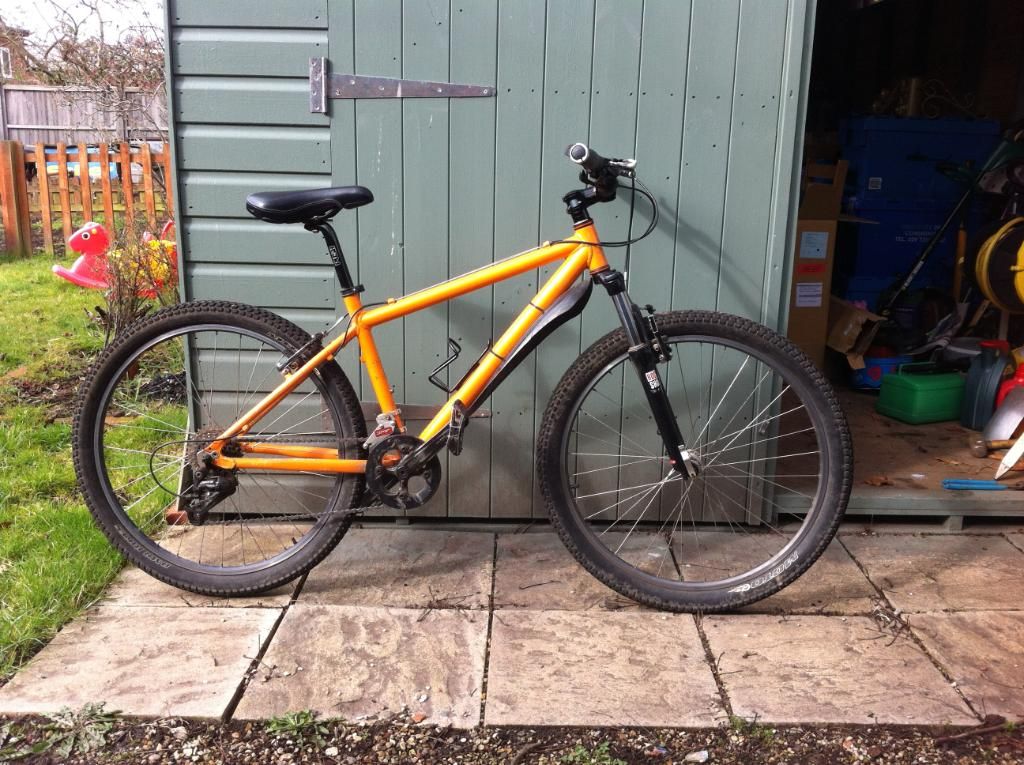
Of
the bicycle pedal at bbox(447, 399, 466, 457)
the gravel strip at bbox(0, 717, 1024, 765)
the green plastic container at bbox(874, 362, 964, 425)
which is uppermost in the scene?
the bicycle pedal at bbox(447, 399, 466, 457)

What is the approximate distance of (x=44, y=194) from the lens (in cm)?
834

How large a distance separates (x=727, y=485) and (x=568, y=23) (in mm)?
1687

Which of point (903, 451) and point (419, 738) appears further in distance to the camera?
point (903, 451)

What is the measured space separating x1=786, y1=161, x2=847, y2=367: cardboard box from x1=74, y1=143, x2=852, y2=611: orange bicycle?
1897mm

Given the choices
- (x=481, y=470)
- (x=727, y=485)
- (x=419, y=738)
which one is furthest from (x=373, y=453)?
(x=727, y=485)

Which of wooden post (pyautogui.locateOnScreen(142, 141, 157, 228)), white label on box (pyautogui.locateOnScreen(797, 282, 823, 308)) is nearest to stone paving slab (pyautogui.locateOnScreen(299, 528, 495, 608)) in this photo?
white label on box (pyautogui.locateOnScreen(797, 282, 823, 308))

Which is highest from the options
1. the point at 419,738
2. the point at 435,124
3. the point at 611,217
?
the point at 435,124

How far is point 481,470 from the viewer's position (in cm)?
321

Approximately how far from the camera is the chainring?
2680mm

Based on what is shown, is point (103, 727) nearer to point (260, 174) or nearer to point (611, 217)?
point (260, 174)

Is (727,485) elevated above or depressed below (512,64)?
below

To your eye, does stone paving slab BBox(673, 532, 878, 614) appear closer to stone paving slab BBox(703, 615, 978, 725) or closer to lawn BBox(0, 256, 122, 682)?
stone paving slab BBox(703, 615, 978, 725)

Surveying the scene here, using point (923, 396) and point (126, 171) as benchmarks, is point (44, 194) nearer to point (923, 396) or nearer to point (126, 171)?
point (126, 171)

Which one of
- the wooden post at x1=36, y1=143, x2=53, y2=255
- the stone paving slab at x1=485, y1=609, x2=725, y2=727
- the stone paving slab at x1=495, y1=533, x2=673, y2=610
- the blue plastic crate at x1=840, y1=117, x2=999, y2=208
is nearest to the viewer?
the stone paving slab at x1=485, y1=609, x2=725, y2=727
